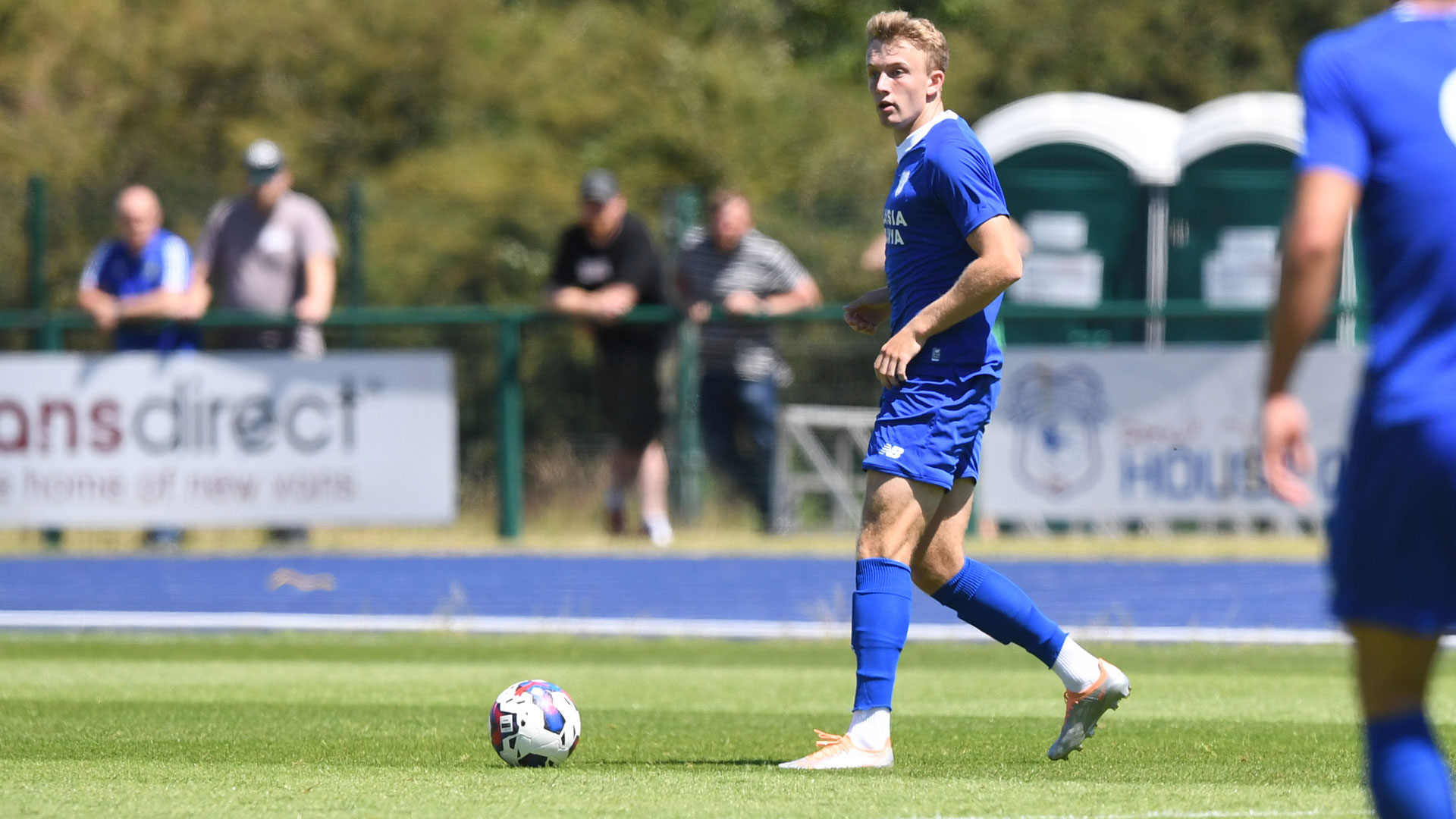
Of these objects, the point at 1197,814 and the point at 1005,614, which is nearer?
the point at 1197,814

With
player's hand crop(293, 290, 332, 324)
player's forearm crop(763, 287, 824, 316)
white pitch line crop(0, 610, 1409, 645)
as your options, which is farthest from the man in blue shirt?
player's forearm crop(763, 287, 824, 316)

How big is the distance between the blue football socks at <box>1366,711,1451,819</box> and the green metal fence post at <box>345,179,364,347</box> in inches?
552

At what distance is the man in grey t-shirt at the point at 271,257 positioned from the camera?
1470cm

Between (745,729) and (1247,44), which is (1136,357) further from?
(1247,44)

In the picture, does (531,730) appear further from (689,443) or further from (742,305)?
(689,443)

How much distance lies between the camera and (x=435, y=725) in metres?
Result: 7.52

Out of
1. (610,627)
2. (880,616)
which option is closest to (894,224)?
(880,616)

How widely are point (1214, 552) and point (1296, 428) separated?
11.4 metres

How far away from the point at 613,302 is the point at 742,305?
3.09 feet

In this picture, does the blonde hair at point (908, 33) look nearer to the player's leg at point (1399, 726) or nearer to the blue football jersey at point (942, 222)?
the blue football jersey at point (942, 222)

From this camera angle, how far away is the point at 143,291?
1532cm

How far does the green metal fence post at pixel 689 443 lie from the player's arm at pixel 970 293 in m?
9.38

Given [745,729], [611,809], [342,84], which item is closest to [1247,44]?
[342,84]

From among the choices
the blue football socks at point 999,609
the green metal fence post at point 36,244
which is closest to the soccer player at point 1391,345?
the blue football socks at point 999,609
